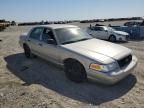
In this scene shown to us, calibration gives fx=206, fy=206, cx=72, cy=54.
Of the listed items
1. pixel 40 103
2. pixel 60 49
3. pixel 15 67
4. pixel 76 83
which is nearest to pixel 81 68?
pixel 76 83

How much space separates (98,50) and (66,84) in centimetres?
135

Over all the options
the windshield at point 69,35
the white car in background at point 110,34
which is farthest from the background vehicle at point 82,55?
the white car in background at point 110,34

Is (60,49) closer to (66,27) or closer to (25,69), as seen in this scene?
(66,27)

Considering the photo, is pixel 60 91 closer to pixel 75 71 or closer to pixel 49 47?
pixel 75 71

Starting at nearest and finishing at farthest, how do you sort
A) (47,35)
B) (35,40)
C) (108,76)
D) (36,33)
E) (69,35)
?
(108,76)
(69,35)
(47,35)
(35,40)
(36,33)

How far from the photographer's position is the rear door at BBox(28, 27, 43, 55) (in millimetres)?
7652

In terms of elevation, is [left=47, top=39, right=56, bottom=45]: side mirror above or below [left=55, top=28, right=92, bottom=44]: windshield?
below

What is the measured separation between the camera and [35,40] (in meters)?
7.83

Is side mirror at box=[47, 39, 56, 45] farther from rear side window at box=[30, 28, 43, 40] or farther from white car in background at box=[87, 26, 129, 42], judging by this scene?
white car in background at box=[87, 26, 129, 42]

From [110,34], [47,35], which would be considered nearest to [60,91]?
[47,35]

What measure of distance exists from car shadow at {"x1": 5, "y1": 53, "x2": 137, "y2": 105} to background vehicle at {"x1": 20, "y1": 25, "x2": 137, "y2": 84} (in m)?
0.30

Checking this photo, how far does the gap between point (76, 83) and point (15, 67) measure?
3.23m

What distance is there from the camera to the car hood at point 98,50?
5426mm

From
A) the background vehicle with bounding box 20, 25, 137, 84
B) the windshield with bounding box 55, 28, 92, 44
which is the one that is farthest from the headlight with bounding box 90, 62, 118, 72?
the windshield with bounding box 55, 28, 92, 44
